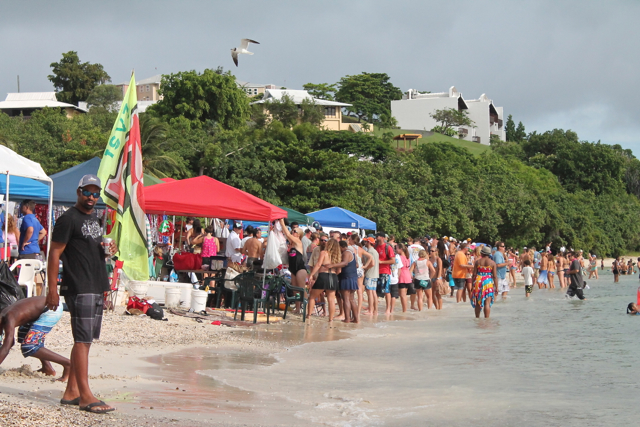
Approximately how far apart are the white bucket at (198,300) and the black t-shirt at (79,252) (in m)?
7.13

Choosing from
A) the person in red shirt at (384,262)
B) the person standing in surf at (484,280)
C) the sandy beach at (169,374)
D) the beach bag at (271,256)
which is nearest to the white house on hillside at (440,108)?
the person in red shirt at (384,262)

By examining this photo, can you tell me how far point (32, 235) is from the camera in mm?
11117

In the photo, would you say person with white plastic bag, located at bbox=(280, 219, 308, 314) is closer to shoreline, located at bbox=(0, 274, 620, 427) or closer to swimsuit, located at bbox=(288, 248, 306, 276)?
swimsuit, located at bbox=(288, 248, 306, 276)

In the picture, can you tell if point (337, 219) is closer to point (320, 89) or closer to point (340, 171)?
point (340, 171)

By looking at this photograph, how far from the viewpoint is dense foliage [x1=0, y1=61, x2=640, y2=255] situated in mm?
32406

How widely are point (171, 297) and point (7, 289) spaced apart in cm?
601

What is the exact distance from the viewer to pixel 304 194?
32.0 m

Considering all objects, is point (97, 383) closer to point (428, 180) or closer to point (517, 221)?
point (428, 180)

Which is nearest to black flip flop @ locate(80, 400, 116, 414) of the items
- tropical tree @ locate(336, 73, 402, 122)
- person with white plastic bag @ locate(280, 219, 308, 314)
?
person with white plastic bag @ locate(280, 219, 308, 314)

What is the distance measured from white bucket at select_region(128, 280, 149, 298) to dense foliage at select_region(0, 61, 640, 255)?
1974 cm

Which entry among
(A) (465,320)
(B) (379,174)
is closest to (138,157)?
(A) (465,320)

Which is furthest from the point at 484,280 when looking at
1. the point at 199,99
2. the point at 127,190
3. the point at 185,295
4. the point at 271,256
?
the point at 199,99

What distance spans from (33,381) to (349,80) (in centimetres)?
9780

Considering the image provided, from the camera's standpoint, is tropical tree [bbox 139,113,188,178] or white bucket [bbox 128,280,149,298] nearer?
white bucket [bbox 128,280,149,298]
